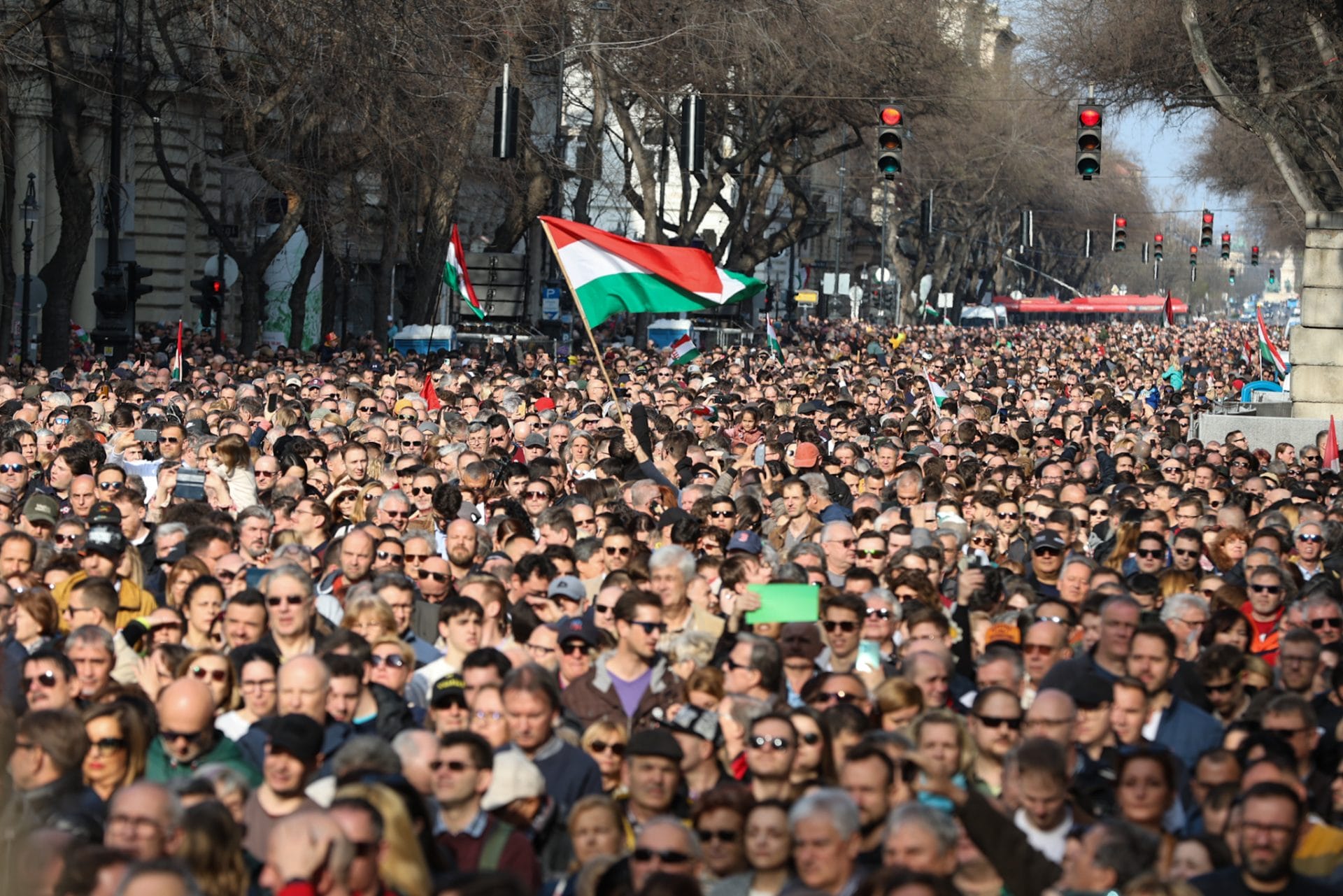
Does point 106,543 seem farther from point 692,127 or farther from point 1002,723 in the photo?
point 692,127

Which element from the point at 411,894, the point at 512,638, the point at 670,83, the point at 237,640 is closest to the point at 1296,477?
the point at 512,638

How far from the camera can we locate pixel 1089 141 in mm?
23172

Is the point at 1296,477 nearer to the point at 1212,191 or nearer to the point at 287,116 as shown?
the point at 287,116

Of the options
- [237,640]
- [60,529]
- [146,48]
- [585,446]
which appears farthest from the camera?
[146,48]

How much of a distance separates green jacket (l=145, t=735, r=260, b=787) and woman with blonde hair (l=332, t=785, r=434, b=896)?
981 mm

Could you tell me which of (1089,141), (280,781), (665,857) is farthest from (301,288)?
(665,857)

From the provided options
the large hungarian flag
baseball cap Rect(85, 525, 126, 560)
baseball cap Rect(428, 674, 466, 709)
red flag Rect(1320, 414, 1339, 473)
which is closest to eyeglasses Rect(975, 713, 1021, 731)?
baseball cap Rect(428, 674, 466, 709)

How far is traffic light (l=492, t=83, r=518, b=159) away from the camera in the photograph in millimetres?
25031

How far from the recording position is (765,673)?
8.05 m

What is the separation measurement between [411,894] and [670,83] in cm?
3686

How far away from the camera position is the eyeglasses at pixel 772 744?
6977mm

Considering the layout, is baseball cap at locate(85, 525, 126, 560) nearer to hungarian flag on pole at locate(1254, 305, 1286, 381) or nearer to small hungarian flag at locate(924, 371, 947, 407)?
small hungarian flag at locate(924, 371, 947, 407)

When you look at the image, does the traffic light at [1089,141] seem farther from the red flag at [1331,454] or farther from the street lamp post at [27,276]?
the street lamp post at [27,276]

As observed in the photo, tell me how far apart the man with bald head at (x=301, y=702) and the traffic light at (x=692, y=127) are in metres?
21.7
